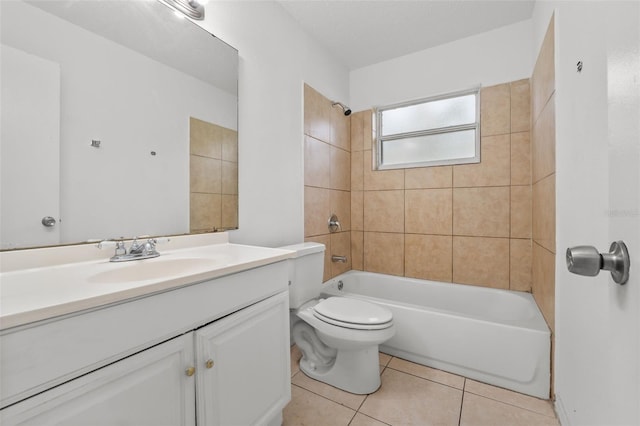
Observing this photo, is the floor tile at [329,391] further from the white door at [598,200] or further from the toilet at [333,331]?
the white door at [598,200]

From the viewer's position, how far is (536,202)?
1.86 meters

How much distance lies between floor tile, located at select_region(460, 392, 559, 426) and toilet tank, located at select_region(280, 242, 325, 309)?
39.0 inches

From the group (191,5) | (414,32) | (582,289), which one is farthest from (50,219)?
(414,32)

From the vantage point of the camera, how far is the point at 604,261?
42cm

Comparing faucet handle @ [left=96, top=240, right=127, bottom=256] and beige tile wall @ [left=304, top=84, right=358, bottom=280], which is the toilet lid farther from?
faucet handle @ [left=96, top=240, right=127, bottom=256]

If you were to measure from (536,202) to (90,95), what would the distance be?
2.52 m

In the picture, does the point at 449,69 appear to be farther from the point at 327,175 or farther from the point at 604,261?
the point at 604,261

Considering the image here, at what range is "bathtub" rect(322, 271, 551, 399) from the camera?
147 cm

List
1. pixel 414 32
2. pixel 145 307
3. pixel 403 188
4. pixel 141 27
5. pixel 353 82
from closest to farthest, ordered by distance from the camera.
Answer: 1. pixel 145 307
2. pixel 141 27
3. pixel 414 32
4. pixel 403 188
5. pixel 353 82

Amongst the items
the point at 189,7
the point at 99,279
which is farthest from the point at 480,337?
the point at 189,7

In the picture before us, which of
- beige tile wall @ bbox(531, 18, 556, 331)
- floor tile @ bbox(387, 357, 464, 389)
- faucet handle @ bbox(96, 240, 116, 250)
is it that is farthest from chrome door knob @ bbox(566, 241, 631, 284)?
floor tile @ bbox(387, 357, 464, 389)

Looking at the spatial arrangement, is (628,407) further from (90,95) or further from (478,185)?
(478,185)

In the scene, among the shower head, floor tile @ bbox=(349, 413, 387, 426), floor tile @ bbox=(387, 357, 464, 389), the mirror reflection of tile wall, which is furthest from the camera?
the shower head

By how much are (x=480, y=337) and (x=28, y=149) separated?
7.27 feet
